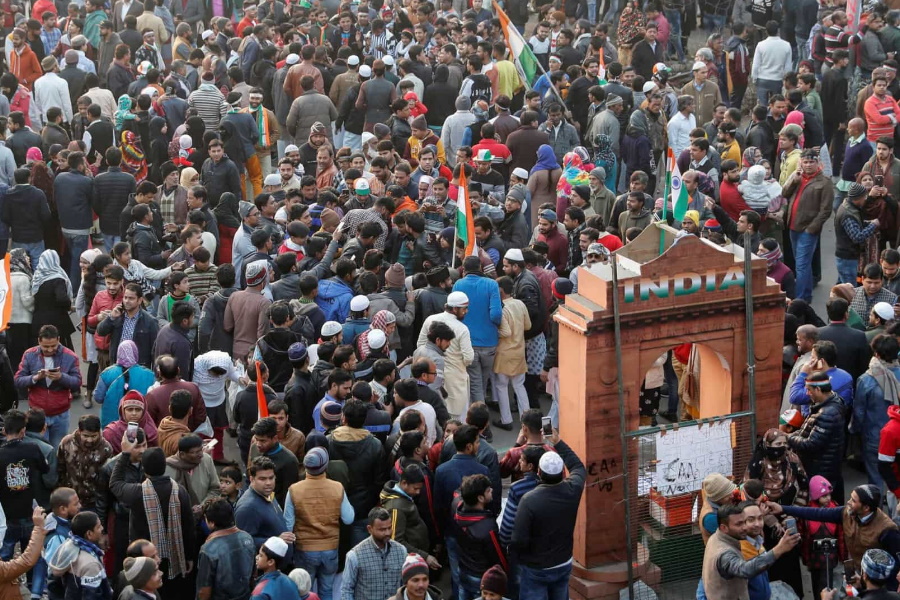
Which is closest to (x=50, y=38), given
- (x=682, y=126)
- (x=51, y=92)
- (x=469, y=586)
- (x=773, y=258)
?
(x=51, y=92)

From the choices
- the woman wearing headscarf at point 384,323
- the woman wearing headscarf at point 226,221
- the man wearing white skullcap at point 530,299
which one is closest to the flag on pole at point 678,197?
the man wearing white skullcap at point 530,299

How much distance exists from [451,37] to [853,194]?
930 cm

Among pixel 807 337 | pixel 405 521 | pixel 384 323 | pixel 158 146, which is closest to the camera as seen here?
pixel 405 521

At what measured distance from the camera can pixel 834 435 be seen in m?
10.6

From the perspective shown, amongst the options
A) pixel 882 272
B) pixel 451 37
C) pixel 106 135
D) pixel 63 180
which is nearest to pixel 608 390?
pixel 882 272

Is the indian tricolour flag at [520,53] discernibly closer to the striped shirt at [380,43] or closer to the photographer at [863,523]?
the striped shirt at [380,43]

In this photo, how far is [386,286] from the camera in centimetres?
1300

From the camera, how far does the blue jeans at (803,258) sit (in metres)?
15.4

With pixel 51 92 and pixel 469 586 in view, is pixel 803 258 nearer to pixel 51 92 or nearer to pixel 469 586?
pixel 469 586

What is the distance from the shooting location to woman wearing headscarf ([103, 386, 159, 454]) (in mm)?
10367

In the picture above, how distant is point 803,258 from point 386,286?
5.13 metres

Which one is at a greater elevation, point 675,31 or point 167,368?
point 675,31

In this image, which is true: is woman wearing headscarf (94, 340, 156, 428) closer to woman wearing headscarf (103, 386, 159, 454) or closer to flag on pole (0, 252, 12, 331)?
woman wearing headscarf (103, 386, 159, 454)

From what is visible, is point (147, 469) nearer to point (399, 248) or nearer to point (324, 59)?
point (399, 248)
